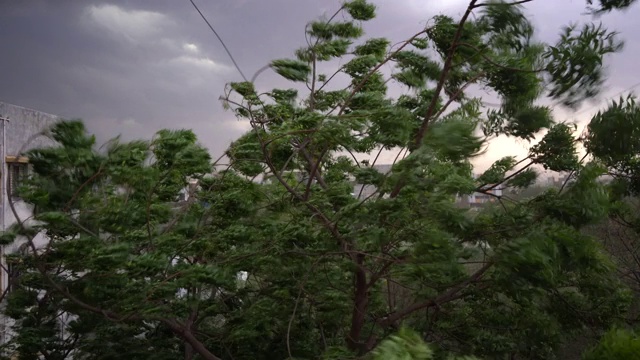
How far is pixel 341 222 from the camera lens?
462 centimetres

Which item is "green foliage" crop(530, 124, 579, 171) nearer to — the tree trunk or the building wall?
the tree trunk

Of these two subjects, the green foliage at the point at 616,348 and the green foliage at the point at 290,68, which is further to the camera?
the green foliage at the point at 290,68

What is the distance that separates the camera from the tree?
3.88 metres

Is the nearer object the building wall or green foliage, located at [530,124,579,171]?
green foliage, located at [530,124,579,171]

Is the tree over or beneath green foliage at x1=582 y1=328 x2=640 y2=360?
over

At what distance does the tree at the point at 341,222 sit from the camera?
3877mm

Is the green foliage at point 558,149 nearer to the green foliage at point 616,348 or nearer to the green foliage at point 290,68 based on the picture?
the green foliage at point 290,68

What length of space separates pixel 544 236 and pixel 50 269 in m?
3.87

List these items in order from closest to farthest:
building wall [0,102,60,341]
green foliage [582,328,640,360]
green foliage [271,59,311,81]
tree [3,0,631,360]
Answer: green foliage [582,328,640,360] < tree [3,0,631,360] < green foliage [271,59,311,81] < building wall [0,102,60,341]

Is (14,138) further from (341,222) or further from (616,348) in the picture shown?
(616,348)

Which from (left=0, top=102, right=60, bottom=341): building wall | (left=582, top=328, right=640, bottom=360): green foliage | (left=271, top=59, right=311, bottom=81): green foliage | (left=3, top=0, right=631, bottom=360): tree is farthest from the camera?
(left=0, top=102, right=60, bottom=341): building wall

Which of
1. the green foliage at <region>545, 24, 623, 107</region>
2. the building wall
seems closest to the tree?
the green foliage at <region>545, 24, 623, 107</region>

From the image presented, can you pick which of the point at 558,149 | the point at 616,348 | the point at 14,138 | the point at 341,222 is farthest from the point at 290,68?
the point at 14,138

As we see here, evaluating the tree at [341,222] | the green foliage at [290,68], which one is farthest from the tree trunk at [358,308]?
the green foliage at [290,68]
